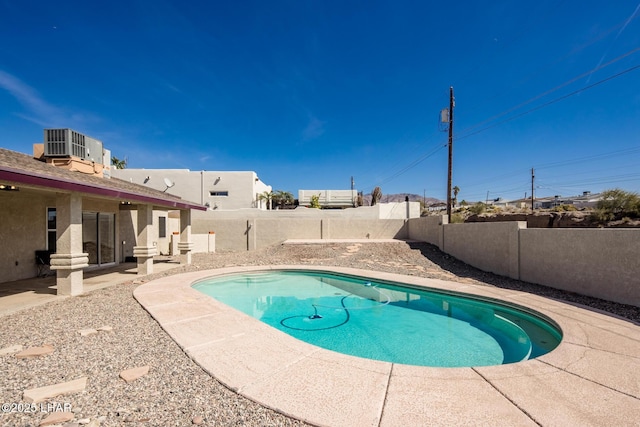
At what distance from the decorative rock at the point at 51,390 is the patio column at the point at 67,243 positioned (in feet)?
17.4

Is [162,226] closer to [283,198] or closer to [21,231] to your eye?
[21,231]

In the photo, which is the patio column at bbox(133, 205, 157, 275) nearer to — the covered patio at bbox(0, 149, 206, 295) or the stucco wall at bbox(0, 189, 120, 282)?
the covered patio at bbox(0, 149, 206, 295)

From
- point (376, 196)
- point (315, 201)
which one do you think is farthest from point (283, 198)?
point (376, 196)

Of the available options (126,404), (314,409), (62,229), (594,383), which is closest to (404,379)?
(314,409)

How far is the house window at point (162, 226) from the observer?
17547 millimetres

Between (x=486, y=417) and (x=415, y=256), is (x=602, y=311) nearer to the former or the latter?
(x=486, y=417)

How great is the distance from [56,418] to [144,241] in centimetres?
890

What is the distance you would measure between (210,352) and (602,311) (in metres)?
8.07

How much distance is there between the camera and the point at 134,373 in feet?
11.3

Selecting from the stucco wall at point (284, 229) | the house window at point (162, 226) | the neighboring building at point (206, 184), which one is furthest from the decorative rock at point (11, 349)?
the neighboring building at point (206, 184)

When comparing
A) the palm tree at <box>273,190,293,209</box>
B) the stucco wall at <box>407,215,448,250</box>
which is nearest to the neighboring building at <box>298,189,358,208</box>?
the palm tree at <box>273,190,293,209</box>

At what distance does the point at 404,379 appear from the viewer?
3359 mm

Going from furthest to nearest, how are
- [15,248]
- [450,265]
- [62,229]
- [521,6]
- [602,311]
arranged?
[450,265] → [521,6] → [15,248] → [62,229] → [602,311]

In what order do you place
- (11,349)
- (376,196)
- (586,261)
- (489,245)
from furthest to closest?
(376,196)
(489,245)
(586,261)
(11,349)
